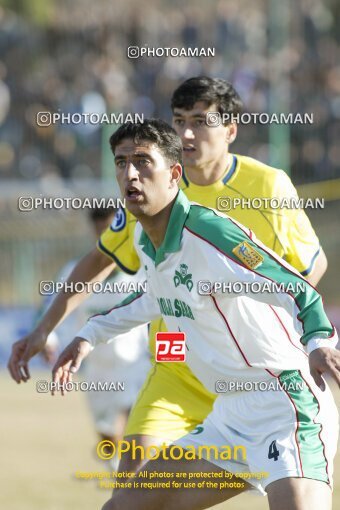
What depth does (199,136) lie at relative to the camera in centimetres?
575

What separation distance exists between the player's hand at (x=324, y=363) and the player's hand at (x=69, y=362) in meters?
1.42

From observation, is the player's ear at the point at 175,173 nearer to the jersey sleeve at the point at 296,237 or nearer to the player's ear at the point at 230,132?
the jersey sleeve at the point at 296,237

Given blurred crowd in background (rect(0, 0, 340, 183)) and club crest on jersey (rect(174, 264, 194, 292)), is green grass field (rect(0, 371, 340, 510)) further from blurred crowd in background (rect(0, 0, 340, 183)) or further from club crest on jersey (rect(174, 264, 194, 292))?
blurred crowd in background (rect(0, 0, 340, 183))

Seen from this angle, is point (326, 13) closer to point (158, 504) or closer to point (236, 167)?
point (236, 167)

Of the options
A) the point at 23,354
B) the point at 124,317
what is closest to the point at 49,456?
the point at 23,354

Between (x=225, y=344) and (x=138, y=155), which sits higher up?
(x=138, y=155)

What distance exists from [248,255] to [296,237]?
1.43m

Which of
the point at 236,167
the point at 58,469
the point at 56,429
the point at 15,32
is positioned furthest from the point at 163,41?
the point at 236,167

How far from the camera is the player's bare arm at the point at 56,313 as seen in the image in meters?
5.43

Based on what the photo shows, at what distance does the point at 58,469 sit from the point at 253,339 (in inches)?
175

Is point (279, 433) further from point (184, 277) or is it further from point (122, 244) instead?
point (122, 244)

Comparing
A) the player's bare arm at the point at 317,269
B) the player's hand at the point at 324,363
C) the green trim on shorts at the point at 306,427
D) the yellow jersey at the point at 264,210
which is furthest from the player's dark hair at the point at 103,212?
the player's hand at the point at 324,363

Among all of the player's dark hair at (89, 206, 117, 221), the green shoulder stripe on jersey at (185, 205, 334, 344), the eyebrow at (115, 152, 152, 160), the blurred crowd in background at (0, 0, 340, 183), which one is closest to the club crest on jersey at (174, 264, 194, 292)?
the green shoulder stripe on jersey at (185, 205, 334, 344)

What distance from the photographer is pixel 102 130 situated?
14977mm
